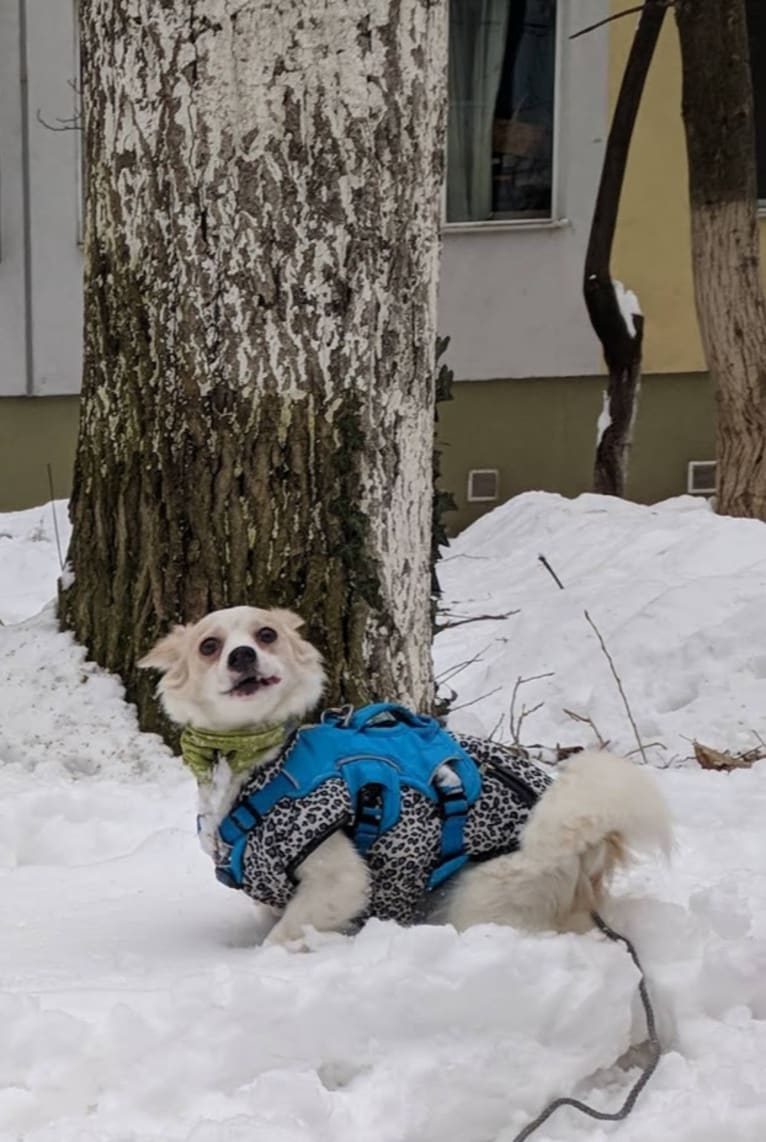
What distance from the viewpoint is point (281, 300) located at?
381 cm

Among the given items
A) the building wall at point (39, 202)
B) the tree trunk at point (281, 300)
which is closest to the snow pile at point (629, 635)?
the tree trunk at point (281, 300)

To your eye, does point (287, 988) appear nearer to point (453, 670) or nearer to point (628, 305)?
point (453, 670)

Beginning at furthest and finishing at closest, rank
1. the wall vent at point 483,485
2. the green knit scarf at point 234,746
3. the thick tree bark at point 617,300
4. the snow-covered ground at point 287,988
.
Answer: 1. the wall vent at point 483,485
2. the thick tree bark at point 617,300
3. the green knit scarf at point 234,746
4. the snow-covered ground at point 287,988

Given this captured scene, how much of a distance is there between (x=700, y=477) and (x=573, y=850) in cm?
780

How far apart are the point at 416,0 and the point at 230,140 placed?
63 cm

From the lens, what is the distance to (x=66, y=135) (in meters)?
9.67

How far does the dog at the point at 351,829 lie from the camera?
2.82 meters

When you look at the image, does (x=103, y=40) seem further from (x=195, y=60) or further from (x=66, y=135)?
(x=66, y=135)

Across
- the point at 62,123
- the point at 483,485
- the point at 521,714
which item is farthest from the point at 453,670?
the point at 62,123

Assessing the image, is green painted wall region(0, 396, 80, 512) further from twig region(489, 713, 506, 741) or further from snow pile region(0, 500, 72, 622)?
twig region(489, 713, 506, 741)

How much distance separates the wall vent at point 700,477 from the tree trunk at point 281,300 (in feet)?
21.6

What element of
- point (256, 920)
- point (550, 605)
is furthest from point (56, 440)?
point (256, 920)

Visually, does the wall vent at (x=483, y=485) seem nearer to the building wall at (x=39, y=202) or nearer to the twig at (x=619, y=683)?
the building wall at (x=39, y=202)

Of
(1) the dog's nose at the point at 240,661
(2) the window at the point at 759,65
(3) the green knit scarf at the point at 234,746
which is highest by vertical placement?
(2) the window at the point at 759,65
